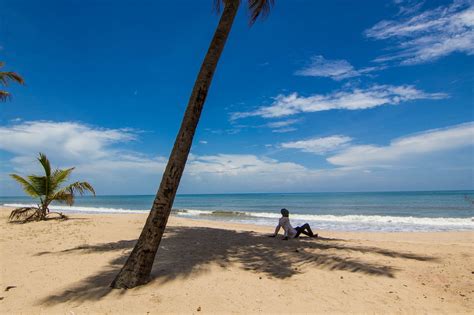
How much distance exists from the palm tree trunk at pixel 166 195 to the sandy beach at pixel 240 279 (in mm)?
285

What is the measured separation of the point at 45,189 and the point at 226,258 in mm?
12456

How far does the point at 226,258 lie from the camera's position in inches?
284

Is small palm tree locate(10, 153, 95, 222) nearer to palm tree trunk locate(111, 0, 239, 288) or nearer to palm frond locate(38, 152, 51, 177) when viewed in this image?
palm frond locate(38, 152, 51, 177)

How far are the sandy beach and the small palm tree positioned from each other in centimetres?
626

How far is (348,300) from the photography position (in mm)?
4719

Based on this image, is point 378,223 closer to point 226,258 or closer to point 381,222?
point 381,222

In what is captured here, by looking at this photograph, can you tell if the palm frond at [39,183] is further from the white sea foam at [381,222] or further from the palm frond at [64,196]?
the white sea foam at [381,222]

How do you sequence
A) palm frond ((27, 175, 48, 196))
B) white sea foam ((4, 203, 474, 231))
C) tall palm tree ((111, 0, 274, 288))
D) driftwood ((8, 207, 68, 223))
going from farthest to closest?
white sea foam ((4, 203, 474, 231)) < palm frond ((27, 175, 48, 196)) < driftwood ((8, 207, 68, 223)) < tall palm tree ((111, 0, 274, 288))

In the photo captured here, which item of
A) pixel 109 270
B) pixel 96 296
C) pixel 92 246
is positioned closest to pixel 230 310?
pixel 96 296

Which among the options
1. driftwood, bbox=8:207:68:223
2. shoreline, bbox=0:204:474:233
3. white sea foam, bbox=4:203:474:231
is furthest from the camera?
white sea foam, bbox=4:203:474:231

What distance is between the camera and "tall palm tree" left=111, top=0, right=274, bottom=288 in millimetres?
5117

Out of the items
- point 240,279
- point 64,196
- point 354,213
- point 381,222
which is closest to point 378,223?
point 381,222

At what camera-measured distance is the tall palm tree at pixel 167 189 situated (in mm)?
5117

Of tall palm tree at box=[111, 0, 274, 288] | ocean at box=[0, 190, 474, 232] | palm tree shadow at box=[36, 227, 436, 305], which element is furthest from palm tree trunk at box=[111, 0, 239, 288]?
ocean at box=[0, 190, 474, 232]
